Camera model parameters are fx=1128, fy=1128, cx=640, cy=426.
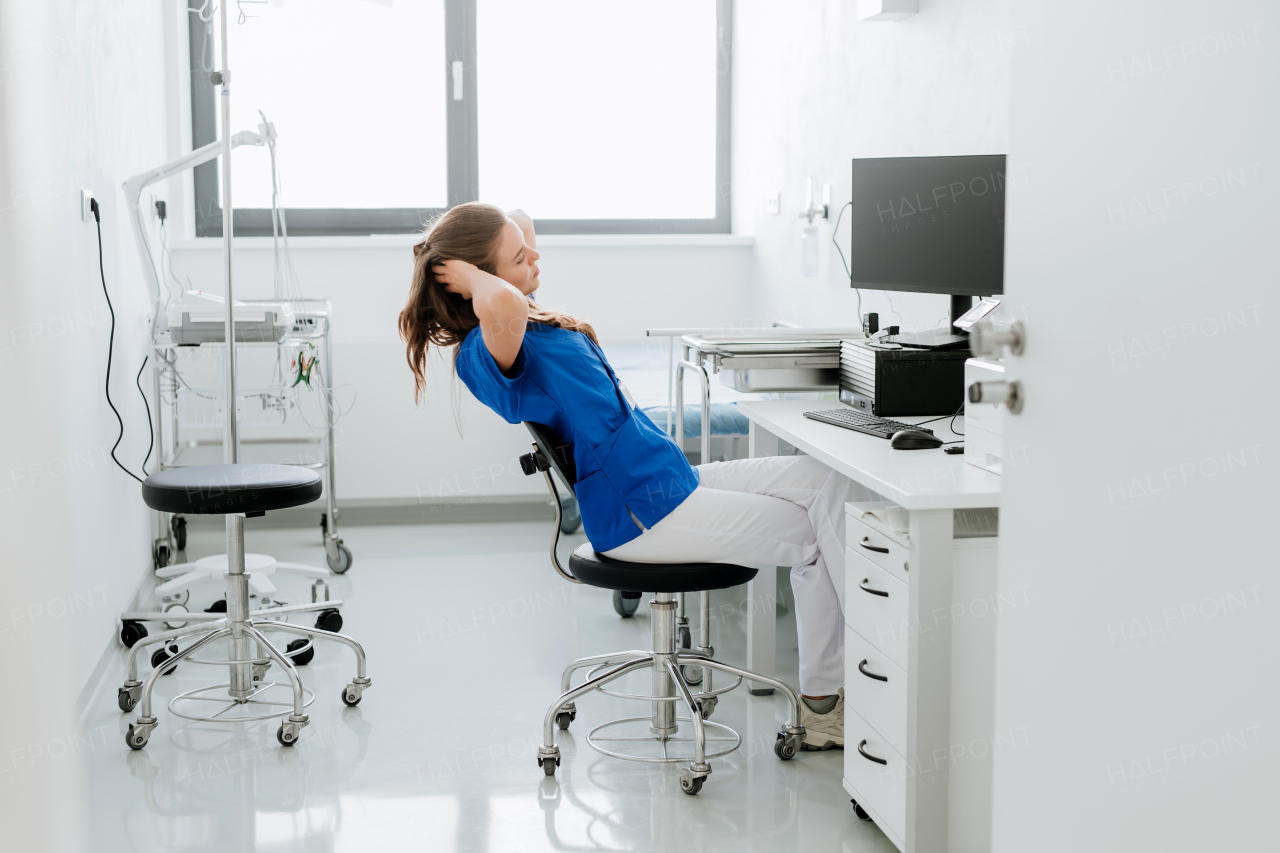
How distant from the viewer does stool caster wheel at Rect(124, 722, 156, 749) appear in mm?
2299

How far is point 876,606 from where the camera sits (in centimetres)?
186

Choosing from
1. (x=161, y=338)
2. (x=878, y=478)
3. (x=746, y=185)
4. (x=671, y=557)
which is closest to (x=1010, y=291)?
(x=878, y=478)

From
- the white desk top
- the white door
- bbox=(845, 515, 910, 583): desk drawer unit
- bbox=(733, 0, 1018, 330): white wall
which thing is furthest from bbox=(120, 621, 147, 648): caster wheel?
the white door

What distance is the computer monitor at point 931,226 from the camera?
7.36ft

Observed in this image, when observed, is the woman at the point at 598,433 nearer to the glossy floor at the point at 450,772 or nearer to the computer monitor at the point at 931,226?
the glossy floor at the point at 450,772

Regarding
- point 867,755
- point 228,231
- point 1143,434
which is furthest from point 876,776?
point 228,231

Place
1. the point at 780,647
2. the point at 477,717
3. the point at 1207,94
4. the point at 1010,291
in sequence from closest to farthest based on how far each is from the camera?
the point at 1207,94 < the point at 1010,291 < the point at 477,717 < the point at 780,647

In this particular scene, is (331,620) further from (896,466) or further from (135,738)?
(896,466)

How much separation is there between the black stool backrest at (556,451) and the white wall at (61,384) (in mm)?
826

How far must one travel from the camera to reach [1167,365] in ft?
3.22

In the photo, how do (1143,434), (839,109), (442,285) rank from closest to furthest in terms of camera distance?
(1143,434)
(442,285)
(839,109)

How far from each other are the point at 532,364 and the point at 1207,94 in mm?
1321

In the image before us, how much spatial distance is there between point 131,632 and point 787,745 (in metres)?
1.74

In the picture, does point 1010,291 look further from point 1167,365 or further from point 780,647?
point 780,647
